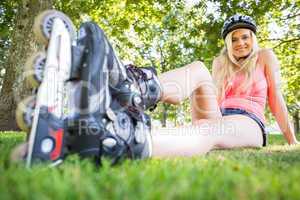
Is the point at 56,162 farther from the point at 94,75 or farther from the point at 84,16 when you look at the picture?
the point at 84,16

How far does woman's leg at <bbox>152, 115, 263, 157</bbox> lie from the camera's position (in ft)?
7.16

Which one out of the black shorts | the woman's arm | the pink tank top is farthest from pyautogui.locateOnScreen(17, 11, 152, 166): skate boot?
the woman's arm

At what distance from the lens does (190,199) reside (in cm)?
100

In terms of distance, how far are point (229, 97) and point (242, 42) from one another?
0.54 metres

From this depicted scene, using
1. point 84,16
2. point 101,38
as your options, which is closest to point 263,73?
point 101,38

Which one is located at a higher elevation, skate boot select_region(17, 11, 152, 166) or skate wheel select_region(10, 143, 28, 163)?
skate boot select_region(17, 11, 152, 166)

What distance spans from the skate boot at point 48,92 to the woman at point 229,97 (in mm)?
661

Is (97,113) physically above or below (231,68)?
below

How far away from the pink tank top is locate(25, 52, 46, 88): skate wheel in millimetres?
1946

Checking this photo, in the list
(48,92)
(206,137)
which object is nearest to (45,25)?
(48,92)

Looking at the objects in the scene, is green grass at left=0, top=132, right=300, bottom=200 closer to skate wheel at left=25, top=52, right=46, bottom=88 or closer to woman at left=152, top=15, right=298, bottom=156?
skate wheel at left=25, top=52, right=46, bottom=88

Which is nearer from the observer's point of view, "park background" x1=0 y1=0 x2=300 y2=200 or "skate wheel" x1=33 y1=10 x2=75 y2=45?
"park background" x1=0 y1=0 x2=300 y2=200

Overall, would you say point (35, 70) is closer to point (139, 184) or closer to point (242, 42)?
point (139, 184)

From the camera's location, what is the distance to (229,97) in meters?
3.43
